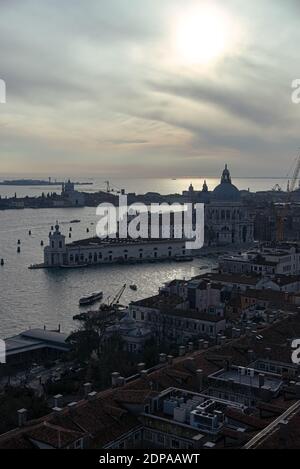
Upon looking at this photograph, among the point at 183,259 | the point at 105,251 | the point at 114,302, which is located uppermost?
the point at 105,251

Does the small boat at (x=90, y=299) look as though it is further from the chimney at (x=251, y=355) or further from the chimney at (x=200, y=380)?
the chimney at (x=200, y=380)

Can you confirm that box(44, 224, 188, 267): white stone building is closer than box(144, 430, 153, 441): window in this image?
No

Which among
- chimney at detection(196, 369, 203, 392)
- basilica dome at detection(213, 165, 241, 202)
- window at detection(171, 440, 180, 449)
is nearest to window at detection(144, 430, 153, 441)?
window at detection(171, 440, 180, 449)

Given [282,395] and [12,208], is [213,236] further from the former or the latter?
[12,208]

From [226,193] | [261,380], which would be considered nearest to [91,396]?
[261,380]

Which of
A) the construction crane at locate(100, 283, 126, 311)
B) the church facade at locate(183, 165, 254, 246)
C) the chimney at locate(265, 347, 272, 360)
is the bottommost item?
the construction crane at locate(100, 283, 126, 311)

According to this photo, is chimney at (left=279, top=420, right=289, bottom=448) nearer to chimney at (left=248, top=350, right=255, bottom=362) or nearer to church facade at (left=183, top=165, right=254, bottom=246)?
chimney at (left=248, top=350, right=255, bottom=362)

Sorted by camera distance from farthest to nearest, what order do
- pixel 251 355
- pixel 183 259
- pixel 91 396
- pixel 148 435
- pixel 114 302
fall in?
pixel 183 259 → pixel 114 302 → pixel 251 355 → pixel 91 396 → pixel 148 435

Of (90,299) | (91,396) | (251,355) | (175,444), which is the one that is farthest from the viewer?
(90,299)

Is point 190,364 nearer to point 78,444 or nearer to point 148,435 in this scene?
point 148,435
